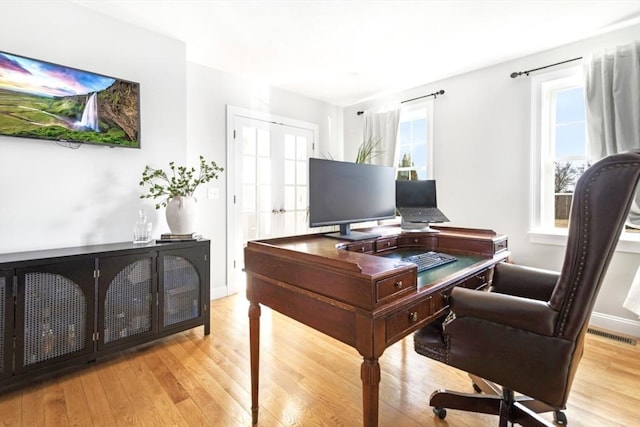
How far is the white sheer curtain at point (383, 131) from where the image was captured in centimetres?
395

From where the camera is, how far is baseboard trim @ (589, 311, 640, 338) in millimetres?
2455

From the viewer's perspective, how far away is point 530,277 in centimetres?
157

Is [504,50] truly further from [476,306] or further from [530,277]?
[476,306]

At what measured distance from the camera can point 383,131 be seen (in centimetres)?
408

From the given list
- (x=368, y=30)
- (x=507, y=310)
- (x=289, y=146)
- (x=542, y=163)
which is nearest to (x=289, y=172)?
(x=289, y=146)

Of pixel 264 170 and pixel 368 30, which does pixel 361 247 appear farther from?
pixel 264 170

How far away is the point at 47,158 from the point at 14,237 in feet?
1.90

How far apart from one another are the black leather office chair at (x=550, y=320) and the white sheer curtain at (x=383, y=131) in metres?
2.95

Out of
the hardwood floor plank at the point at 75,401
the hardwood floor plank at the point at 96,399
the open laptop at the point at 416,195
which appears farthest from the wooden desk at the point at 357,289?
the hardwood floor plank at the point at 75,401

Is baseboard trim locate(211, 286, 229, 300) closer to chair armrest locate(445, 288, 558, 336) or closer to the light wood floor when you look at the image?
the light wood floor

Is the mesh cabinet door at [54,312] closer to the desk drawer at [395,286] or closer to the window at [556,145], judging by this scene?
the desk drawer at [395,286]

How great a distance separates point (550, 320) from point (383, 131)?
11.0 ft

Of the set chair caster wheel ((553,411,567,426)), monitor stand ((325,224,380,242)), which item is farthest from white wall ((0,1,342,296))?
chair caster wheel ((553,411,567,426))

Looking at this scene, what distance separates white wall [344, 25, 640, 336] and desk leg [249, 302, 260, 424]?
8.90ft
